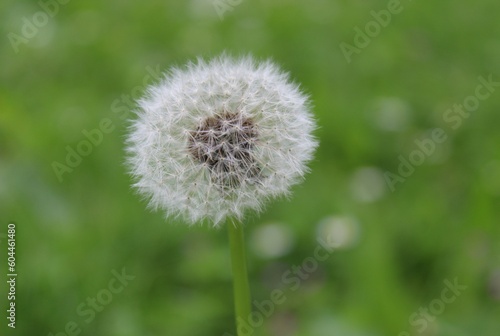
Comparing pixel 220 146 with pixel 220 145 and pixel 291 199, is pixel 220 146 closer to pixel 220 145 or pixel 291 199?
pixel 220 145

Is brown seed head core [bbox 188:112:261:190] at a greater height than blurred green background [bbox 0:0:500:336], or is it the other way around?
blurred green background [bbox 0:0:500:336]

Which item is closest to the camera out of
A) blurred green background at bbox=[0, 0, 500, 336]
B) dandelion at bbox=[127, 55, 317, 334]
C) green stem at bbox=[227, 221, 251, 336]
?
green stem at bbox=[227, 221, 251, 336]

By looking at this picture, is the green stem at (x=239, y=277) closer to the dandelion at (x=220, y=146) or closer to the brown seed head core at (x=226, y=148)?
the dandelion at (x=220, y=146)

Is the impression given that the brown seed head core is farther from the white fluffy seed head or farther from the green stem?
the green stem

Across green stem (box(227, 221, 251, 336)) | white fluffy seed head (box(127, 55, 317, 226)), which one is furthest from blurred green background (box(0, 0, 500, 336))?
green stem (box(227, 221, 251, 336))

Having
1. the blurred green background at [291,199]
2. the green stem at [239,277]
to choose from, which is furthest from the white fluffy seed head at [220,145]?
the blurred green background at [291,199]

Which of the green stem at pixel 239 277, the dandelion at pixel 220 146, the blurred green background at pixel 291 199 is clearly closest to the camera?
the green stem at pixel 239 277

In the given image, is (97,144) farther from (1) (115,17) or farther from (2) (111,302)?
(1) (115,17)

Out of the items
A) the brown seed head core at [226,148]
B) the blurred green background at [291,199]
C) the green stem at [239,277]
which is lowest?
the green stem at [239,277]
